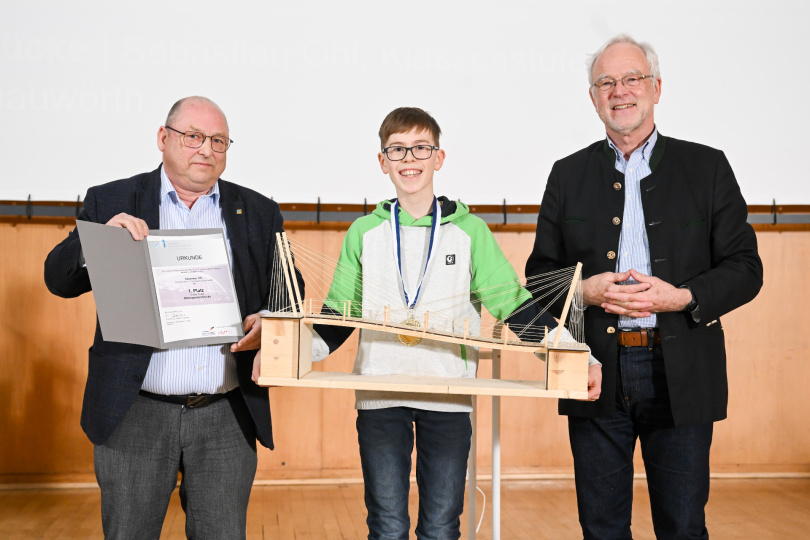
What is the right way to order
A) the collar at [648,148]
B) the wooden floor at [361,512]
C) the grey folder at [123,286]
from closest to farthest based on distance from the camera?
the grey folder at [123,286], the collar at [648,148], the wooden floor at [361,512]

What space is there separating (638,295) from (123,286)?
145cm

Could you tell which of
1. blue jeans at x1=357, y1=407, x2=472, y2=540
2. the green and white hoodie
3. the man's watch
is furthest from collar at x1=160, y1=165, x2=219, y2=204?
the man's watch

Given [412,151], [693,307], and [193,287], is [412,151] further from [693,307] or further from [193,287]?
[693,307]

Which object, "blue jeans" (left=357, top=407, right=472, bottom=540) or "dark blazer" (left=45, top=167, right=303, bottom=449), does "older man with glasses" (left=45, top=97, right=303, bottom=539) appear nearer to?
"dark blazer" (left=45, top=167, right=303, bottom=449)

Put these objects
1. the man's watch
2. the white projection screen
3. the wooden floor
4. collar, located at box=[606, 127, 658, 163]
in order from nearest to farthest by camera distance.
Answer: the man's watch, collar, located at box=[606, 127, 658, 163], the wooden floor, the white projection screen

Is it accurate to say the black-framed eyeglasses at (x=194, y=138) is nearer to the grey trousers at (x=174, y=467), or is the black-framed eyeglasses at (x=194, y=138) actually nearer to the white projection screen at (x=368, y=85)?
the grey trousers at (x=174, y=467)

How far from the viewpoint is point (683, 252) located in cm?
220

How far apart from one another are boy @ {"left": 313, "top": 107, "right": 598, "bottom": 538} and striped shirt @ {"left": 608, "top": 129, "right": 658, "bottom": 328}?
0.99ft

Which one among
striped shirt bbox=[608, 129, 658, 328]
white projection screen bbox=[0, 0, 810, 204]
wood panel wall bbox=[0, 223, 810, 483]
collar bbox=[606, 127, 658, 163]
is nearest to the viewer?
striped shirt bbox=[608, 129, 658, 328]

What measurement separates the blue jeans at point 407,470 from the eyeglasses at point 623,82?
1114 mm

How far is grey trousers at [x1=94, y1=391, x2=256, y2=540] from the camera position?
2135mm

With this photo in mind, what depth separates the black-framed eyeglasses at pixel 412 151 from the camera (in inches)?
86.5

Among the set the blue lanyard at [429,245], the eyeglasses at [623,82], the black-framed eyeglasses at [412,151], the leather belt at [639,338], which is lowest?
the leather belt at [639,338]

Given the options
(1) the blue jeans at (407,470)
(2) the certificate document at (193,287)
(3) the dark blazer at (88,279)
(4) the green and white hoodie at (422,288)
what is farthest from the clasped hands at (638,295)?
(2) the certificate document at (193,287)
